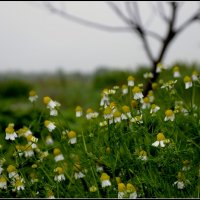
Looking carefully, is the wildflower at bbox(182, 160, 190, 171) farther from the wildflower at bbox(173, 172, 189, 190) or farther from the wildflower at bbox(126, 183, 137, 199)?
the wildflower at bbox(126, 183, 137, 199)

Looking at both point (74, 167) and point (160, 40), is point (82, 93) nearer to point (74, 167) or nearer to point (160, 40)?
point (160, 40)

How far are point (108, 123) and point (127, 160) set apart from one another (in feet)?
0.87

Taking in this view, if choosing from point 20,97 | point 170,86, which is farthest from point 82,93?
point 170,86

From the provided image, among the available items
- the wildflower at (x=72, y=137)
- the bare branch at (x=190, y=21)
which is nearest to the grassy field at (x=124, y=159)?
the wildflower at (x=72, y=137)

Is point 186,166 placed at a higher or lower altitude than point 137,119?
lower

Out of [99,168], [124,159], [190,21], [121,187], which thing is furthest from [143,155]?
[190,21]

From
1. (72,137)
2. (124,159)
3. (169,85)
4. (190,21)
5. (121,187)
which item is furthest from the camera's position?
(190,21)

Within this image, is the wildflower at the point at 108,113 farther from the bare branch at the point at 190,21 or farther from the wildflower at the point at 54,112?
the bare branch at the point at 190,21

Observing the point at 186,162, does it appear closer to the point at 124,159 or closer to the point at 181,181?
the point at 181,181

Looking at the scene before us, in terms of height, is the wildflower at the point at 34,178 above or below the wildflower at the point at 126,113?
below

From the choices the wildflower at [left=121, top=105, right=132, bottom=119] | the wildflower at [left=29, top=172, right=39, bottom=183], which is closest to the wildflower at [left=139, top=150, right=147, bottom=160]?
the wildflower at [left=121, top=105, right=132, bottom=119]

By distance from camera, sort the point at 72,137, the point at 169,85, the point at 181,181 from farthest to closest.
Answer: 1. the point at 169,85
2. the point at 72,137
3. the point at 181,181

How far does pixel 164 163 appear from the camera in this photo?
2.98 meters

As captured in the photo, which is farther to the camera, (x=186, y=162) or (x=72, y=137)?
(x=72, y=137)
